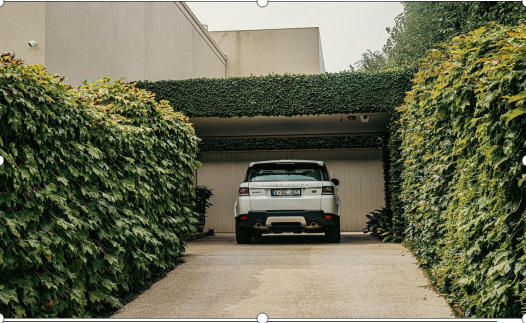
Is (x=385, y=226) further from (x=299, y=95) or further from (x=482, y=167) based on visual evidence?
(x=482, y=167)

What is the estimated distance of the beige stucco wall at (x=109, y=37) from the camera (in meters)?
8.95

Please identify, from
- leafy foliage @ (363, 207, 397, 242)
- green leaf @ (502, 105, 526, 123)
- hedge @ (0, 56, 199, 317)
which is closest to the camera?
green leaf @ (502, 105, 526, 123)

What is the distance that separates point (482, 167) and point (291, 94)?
7.82 meters

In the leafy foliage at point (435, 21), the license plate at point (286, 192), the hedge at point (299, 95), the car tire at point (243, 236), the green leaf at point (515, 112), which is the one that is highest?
the leafy foliage at point (435, 21)

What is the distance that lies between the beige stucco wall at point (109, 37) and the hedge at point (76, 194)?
8.69 feet

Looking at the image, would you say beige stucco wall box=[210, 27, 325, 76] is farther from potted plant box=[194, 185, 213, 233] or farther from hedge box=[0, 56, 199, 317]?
hedge box=[0, 56, 199, 317]

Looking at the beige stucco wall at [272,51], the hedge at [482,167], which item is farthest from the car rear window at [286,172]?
the beige stucco wall at [272,51]

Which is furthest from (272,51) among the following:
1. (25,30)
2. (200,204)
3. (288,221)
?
(25,30)

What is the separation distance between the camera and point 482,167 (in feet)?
11.7

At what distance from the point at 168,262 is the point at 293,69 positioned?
16828 mm

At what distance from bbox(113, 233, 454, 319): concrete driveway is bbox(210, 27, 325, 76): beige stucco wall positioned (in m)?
14.4

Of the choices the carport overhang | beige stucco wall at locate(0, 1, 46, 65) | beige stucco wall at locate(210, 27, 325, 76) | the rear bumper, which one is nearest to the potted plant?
the carport overhang

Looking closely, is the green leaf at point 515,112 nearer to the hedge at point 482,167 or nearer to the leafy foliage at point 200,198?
the hedge at point 482,167

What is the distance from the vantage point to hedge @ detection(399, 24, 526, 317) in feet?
10.0
